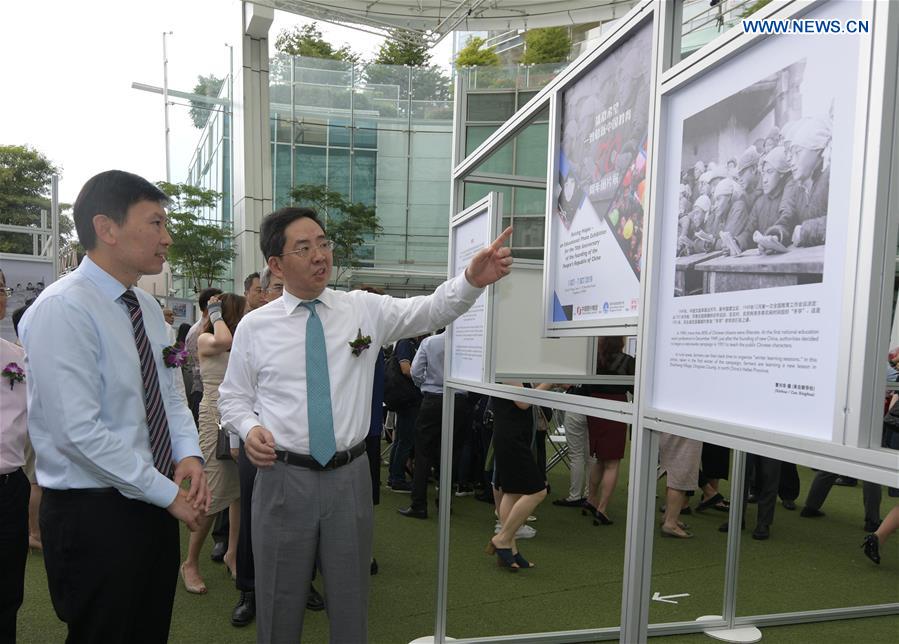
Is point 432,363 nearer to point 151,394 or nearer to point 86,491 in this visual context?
point 151,394

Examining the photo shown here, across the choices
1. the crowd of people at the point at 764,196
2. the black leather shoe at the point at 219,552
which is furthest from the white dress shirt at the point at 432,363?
the crowd of people at the point at 764,196

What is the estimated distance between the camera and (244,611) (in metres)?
3.56

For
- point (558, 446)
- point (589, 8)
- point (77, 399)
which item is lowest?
point (558, 446)

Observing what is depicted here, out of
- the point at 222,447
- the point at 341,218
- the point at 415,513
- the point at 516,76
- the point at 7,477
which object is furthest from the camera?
Result: the point at 516,76

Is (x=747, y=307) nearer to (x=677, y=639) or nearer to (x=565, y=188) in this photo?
(x=565, y=188)

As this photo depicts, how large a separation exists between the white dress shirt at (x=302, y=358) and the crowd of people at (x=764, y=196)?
99 centimetres

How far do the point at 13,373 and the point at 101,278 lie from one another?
4.03 feet

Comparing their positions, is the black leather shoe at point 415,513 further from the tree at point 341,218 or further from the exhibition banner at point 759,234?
the tree at point 341,218

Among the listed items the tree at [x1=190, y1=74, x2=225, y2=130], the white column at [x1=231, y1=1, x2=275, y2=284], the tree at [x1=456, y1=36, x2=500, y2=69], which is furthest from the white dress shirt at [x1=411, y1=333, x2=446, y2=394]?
the tree at [x1=456, y1=36, x2=500, y2=69]

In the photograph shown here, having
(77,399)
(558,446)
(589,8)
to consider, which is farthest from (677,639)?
(589,8)

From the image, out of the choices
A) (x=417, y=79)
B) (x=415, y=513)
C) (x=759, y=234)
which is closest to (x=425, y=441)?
(x=415, y=513)

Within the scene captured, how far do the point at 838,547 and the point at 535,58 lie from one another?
80.4ft

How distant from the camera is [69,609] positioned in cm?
179

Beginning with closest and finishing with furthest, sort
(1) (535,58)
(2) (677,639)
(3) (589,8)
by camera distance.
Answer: (2) (677,639) < (3) (589,8) < (1) (535,58)
